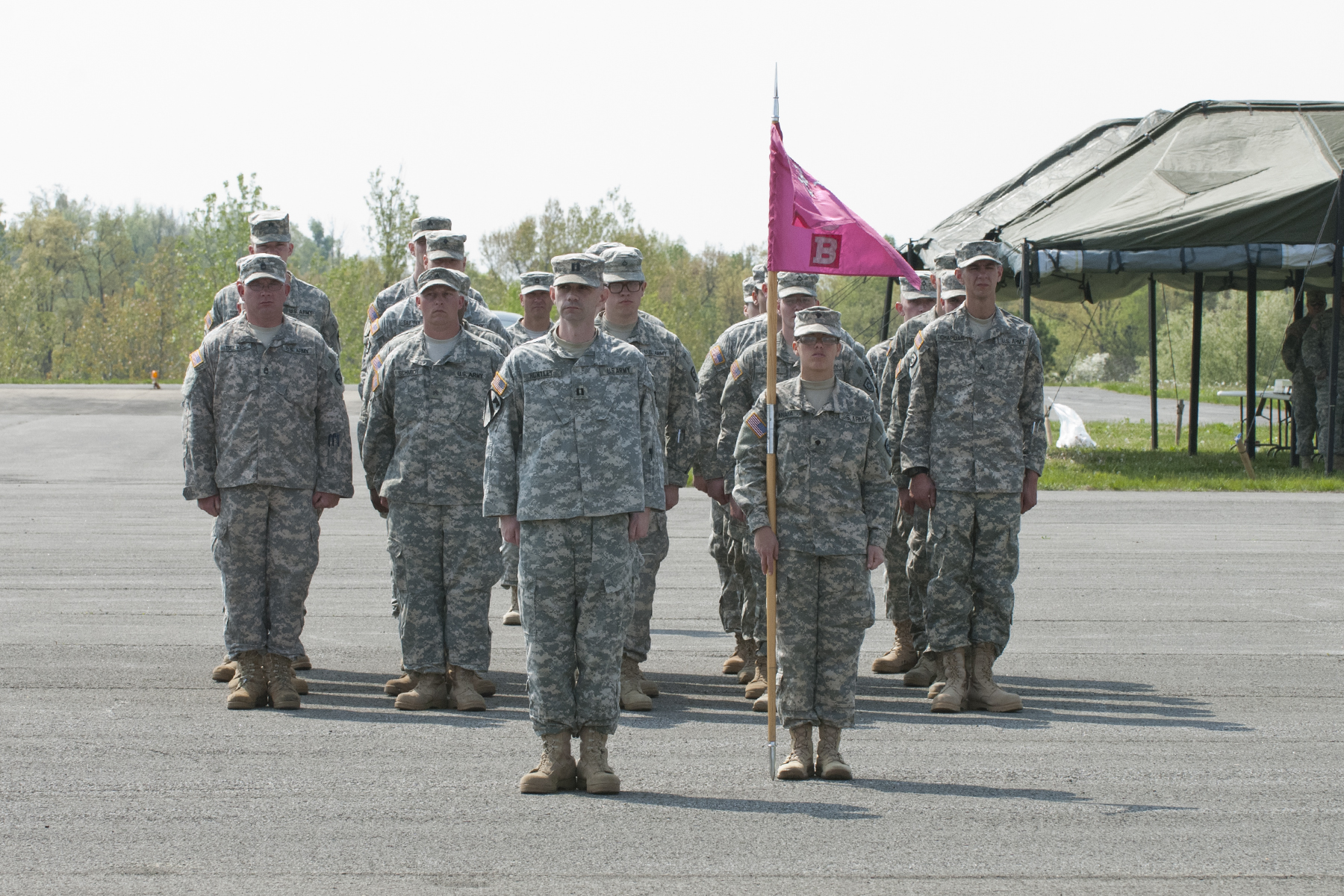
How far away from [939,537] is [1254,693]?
78.2 inches

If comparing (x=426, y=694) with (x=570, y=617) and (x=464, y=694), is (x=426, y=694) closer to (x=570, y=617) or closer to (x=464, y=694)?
Result: (x=464, y=694)

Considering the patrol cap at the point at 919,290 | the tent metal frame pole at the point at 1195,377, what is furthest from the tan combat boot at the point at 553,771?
the tent metal frame pole at the point at 1195,377

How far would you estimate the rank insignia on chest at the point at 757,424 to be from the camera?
6.54 meters

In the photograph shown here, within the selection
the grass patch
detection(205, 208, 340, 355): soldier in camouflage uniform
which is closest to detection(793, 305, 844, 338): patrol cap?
detection(205, 208, 340, 355): soldier in camouflage uniform

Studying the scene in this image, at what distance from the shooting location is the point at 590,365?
6191 mm

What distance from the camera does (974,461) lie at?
7.80 m

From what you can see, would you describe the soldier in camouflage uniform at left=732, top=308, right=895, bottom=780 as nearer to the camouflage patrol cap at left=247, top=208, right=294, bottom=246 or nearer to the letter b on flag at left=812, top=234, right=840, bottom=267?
the letter b on flag at left=812, top=234, right=840, bottom=267

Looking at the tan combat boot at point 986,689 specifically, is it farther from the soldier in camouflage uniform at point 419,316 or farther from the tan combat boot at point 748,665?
the soldier in camouflage uniform at point 419,316

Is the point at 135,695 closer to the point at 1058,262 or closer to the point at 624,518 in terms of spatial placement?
the point at 624,518

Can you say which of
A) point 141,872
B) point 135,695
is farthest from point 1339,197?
point 141,872

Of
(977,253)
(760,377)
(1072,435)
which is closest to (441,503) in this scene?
(760,377)

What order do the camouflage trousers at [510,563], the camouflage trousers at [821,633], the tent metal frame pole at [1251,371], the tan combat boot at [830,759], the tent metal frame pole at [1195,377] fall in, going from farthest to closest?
the tent metal frame pole at [1195,377], the tent metal frame pole at [1251,371], the camouflage trousers at [510,563], the camouflage trousers at [821,633], the tan combat boot at [830,759]

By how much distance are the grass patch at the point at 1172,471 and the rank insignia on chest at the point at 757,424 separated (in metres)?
13.6

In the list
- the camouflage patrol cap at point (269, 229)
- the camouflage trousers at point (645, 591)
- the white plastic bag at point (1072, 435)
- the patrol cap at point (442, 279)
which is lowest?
the camouflage trousers at point (645, 591)
